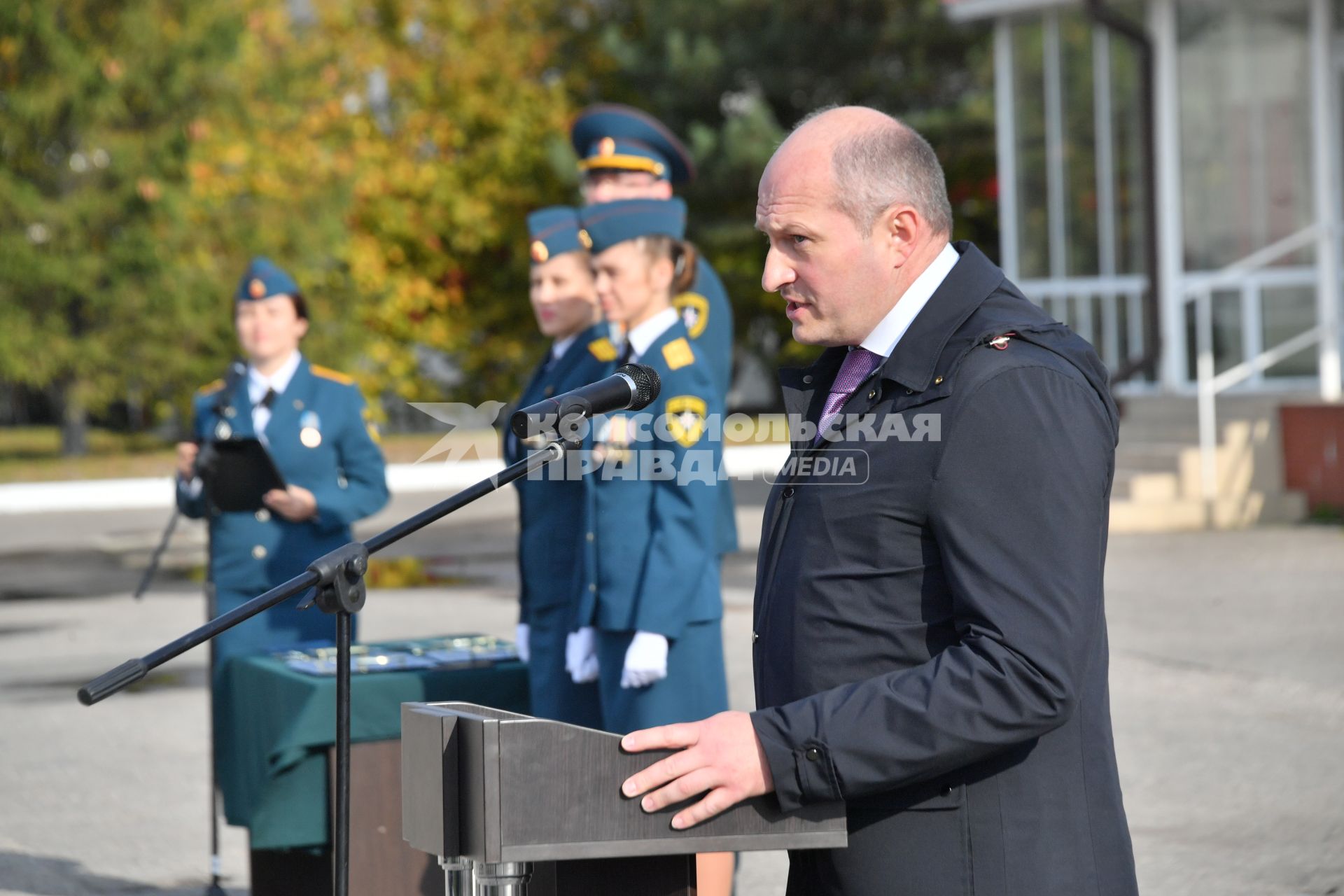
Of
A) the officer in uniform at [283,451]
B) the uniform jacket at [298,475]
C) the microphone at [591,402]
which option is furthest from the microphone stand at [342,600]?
the uniform jacket at [298,475]

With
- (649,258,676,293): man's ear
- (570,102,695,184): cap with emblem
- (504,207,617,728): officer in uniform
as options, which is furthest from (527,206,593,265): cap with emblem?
(570,102,695,184): cap with emblem

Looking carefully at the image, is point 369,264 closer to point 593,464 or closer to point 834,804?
point 593,464

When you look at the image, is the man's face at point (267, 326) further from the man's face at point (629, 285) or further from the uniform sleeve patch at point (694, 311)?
the man's face at point (629, 285)

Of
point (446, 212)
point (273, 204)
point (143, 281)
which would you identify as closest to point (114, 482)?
point (143, 281)

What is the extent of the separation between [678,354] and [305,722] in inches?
51.1

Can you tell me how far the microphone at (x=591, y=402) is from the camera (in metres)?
2.35

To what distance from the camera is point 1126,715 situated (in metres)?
7.16

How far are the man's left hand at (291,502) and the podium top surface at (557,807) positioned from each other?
329cm

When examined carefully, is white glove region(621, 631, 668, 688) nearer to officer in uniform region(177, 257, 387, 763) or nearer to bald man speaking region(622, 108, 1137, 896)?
officer in uniform region(177, 257, 387, 763)

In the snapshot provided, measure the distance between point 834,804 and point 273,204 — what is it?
76.4ft

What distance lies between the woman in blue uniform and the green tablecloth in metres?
0.36

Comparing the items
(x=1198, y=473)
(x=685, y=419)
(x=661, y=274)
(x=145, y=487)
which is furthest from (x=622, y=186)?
(x=145, y=487)

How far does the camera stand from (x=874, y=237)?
216 cm

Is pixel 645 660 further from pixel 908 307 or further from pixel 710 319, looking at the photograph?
pixel 908 307
